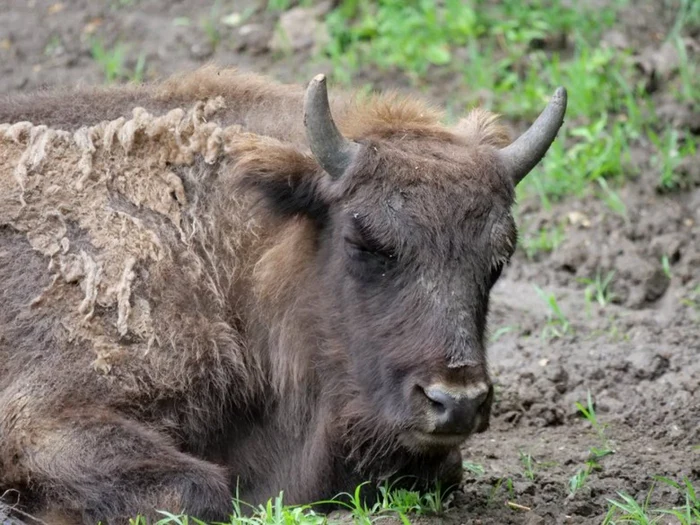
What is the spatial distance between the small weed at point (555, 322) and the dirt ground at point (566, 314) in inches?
1.3

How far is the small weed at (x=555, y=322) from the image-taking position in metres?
8.01

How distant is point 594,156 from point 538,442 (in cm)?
353

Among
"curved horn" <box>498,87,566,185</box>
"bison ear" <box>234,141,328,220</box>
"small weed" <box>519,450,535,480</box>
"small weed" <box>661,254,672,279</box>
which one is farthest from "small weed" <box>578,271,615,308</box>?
"bison ear" <box>234,141,328,220</box>

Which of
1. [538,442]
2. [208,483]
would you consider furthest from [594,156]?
[208,483]

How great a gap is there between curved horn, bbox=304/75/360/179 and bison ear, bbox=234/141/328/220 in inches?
6.0

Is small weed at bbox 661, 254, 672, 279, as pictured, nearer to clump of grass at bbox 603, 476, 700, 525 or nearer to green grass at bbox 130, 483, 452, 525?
clump of grass at bbox 603, 476, 700, 525

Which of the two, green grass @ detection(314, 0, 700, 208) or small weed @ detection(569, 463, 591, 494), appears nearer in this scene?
small weed @ detection(569, 463, 591, 494)

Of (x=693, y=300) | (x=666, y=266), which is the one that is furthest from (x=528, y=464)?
(x=666, y=266)

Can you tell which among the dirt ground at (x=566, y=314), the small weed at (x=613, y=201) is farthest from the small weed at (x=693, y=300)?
the small weed at (x=613, y=201)

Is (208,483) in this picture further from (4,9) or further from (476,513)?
(4,9)

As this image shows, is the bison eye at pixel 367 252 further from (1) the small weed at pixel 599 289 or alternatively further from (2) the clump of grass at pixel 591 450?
(1) the small weed at pixel 599 289

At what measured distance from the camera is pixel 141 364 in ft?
18.7

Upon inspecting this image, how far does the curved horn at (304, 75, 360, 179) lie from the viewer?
536 cm

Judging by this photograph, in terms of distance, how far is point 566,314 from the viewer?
830 cm
